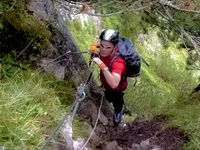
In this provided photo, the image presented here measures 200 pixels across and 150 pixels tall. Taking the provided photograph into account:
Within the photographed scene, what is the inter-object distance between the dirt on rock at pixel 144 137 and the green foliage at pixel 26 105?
1001 millimetres

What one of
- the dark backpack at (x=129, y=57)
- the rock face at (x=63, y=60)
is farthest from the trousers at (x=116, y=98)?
the dark backpack at (x=129, y=57)

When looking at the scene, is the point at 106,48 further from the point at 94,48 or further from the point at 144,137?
the point at 144,137

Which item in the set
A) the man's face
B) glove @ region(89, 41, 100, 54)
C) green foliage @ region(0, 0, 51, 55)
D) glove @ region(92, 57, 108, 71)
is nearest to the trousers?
glove @ region(89, 41, 100, 54)

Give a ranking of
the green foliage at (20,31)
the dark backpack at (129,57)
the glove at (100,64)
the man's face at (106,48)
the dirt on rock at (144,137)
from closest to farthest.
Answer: the green foliage at (20,31), the glove at (100,64), the dirt on rock at (144,137), the man's face at (106,48), the dark backpack at (129,57)

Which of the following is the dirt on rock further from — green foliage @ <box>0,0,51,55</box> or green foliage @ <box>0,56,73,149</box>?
green foliage @ <box>0,0,51,55</box>

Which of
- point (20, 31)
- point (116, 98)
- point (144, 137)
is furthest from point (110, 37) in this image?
point (144, 137)

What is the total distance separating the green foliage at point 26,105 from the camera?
4.13 meters

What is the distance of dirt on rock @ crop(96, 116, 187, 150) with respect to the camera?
19.8 feet

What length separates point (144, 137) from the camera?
690 centimetres

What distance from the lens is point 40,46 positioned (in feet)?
19.8

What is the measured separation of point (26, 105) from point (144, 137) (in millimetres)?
Answer: 2631

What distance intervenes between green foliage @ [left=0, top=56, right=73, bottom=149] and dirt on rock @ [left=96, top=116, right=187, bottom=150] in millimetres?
1001

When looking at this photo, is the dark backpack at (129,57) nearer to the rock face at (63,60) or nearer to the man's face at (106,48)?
the man's face at (106,48)

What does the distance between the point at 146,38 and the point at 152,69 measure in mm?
1943
